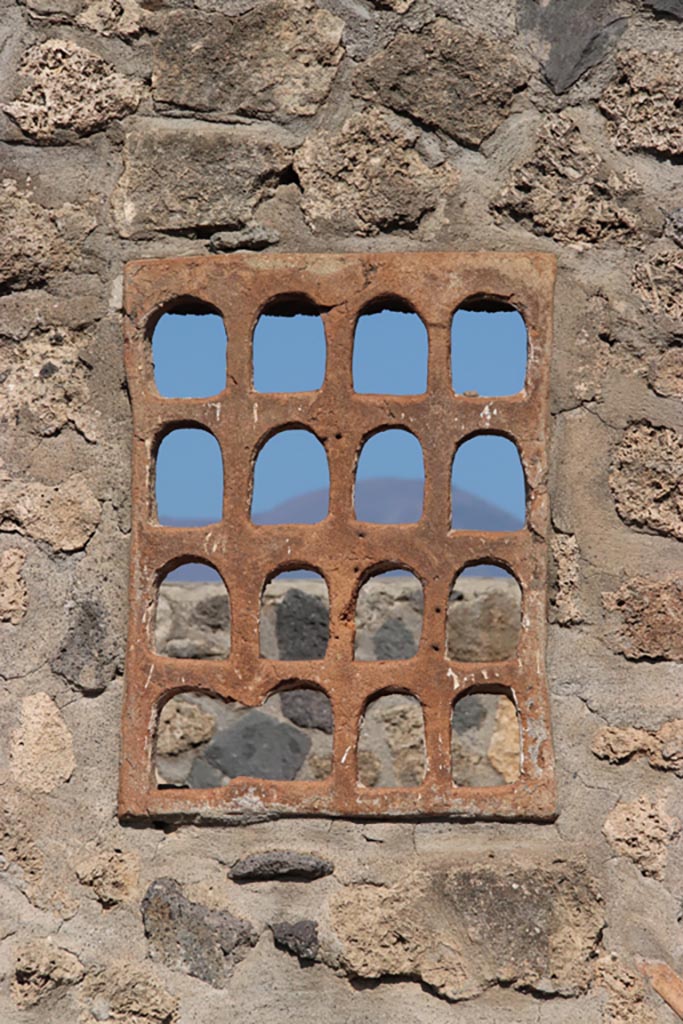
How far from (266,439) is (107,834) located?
2.57 feet

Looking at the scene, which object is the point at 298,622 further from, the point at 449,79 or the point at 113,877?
the point at 449,79

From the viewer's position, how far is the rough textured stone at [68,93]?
8.38 feet

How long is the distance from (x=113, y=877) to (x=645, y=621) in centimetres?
107

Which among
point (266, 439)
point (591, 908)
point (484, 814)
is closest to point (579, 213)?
point (266, 439)

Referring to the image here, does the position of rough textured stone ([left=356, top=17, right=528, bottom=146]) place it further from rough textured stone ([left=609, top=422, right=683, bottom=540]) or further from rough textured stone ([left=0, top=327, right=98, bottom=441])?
rough textured stone ([left=0, top=327, right=98, bottom=441])

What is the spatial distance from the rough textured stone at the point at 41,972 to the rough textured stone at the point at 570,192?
1.59m

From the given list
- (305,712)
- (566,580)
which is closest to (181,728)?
(305,712)

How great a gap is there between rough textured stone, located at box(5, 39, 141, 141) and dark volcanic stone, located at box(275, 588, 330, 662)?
2.65m

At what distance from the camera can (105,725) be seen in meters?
2.51

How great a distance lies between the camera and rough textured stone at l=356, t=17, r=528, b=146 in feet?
8.18

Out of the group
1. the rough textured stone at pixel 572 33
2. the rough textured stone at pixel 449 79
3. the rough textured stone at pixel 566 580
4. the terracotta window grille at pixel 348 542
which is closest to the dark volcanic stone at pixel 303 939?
the terracotta window grille at pixel 348 542

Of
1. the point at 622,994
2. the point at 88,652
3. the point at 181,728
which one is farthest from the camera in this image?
the point at 181,728

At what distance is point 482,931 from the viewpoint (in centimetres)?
241

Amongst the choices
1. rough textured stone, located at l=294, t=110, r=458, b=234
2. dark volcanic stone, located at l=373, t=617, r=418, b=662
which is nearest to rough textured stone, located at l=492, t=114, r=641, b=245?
→ rough textured stone, located at l=294, t=110, r=458, b=234
